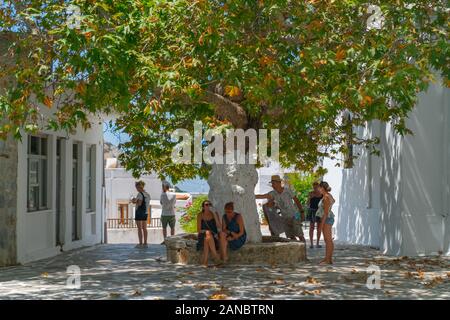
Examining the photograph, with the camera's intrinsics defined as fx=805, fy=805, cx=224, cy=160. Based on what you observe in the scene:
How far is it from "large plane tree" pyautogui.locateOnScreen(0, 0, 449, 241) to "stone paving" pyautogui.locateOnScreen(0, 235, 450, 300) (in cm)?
222

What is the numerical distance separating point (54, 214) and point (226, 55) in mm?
8654

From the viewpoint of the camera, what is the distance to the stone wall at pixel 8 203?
47.6 ft

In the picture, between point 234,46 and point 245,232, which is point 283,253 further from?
point 234,46

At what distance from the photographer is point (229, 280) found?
11719 millimetres

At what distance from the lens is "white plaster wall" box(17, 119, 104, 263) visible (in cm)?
1534

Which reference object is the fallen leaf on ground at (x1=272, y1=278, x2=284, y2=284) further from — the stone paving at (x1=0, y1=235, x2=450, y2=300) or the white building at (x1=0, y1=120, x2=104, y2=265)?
the white building at (x1=0, y1=120, x2=104, y2=265)

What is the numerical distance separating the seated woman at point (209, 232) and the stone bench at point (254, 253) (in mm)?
314

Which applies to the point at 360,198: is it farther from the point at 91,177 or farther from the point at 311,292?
the point at 311,292

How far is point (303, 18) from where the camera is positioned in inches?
438

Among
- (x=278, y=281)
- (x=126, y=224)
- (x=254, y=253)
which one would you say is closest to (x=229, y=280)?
(x=278, y=281)

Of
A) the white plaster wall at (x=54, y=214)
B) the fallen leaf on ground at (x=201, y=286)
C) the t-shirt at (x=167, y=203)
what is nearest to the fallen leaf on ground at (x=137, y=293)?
the fallen leaf on ground at (x=201, y=286)
